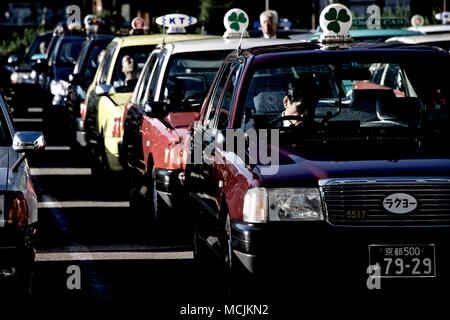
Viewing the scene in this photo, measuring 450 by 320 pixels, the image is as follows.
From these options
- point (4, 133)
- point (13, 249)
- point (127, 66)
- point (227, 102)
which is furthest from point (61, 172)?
point (13, 249)

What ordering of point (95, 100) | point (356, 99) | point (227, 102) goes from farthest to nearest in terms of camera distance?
point (95, 100)
point (227, 102)
point (356, 99)

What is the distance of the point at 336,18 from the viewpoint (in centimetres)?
1076

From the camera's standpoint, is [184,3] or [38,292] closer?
[38,292]

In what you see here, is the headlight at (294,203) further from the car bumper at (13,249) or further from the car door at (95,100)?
the car door at (95,100)

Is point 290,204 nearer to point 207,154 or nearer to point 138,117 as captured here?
point 207,154

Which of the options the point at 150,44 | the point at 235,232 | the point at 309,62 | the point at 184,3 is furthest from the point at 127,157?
the point at 184,3

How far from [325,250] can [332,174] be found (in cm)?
43

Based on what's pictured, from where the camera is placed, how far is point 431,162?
8242mm

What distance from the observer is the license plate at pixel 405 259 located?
7898 millimetres

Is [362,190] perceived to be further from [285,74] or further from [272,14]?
[272,14]

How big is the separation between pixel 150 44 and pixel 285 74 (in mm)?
6562

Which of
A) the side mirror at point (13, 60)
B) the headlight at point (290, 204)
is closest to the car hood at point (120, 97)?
the headlight at point (290, 204)

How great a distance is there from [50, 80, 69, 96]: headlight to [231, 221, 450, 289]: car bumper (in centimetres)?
1595

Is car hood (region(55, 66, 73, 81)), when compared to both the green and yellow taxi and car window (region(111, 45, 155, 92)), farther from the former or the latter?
car window (region(111, 45, 155, 92))
